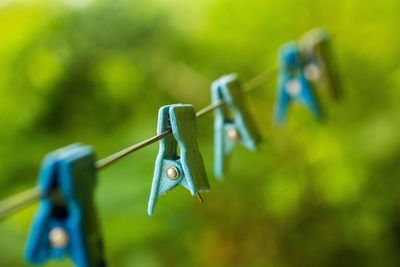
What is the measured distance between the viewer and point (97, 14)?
267 cm

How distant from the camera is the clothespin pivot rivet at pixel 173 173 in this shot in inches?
30.4

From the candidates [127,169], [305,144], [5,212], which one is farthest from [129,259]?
[5,212]

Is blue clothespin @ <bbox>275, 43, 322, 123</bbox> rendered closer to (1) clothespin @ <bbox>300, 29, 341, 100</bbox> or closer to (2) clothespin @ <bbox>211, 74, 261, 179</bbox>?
(1) clothespin @ <bbox>300, 29, 341, 100</bbox>

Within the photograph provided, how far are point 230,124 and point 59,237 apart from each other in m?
0.49

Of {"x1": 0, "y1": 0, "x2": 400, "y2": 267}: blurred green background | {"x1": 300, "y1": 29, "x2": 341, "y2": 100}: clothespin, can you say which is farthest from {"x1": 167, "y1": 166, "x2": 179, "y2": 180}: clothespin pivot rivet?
{"x1": 0, "y1": 0, "x2": 400, "y2": 267}: blurred green background

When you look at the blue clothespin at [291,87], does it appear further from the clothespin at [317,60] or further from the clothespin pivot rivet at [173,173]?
the clothespin pivot rivet at [173,173]

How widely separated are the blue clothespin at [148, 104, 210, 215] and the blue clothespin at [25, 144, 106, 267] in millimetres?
151

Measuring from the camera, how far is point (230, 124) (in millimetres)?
1041

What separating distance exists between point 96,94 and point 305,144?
99 centimetres

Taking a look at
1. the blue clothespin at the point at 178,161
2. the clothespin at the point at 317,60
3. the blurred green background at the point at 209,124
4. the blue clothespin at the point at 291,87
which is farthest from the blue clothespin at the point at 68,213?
the blurred green background at the point at 209,124

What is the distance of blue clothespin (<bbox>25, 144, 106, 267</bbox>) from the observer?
1.93 ft

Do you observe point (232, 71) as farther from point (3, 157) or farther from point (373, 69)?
point (3, 157)

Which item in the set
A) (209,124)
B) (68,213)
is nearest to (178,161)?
(68,213)

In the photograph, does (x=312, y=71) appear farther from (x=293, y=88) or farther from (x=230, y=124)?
(x=230, y=124)
